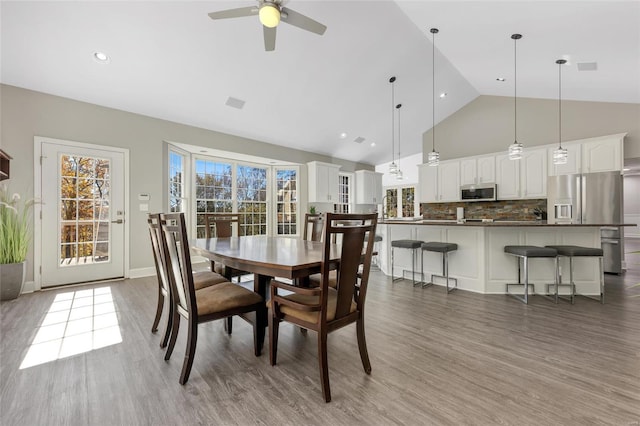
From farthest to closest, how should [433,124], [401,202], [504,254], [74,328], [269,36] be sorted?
[401,202]
[433,124]
[504,254]
[74,328]
[269,36]

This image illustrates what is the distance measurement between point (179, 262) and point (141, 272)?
3.49 m

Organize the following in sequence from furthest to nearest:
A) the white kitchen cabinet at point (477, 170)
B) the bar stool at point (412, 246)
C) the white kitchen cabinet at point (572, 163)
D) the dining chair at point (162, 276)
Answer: the white kitchen cabinet at point (477, 170)
the white kitchen cabinet at point (572, 163)
the bar stool at point (412, 246)
the dining chair at point (162, 276)

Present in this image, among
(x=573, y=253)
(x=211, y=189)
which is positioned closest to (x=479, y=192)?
(x=573, y=253)

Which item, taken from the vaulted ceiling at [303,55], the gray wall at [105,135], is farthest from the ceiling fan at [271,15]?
the gray wall at [105,135]

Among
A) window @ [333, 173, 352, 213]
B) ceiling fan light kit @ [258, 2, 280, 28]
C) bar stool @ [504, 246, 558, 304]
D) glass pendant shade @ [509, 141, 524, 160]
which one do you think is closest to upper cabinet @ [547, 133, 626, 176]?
glass pendant shade @ [509, 141, 524, 160]

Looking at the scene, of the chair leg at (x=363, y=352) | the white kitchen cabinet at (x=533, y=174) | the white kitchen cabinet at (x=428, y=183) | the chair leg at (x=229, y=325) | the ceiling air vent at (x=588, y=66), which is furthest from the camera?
the white kitchen cabinet at (x=428, y=183)

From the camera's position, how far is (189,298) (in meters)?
1.77

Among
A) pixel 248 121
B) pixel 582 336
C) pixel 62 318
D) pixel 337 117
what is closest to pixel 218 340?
pixel 62 318

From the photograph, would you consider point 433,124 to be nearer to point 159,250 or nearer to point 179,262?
point 159,250

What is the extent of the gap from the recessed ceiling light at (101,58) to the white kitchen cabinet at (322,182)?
427 centimetres

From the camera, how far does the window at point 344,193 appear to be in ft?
25.9

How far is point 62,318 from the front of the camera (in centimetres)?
282

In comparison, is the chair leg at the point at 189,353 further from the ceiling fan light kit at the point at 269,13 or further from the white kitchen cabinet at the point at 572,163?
the white kitchen cabinet at the point at 572,163

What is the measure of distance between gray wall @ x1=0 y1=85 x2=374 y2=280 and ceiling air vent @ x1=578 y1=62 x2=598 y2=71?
5.56 meters
